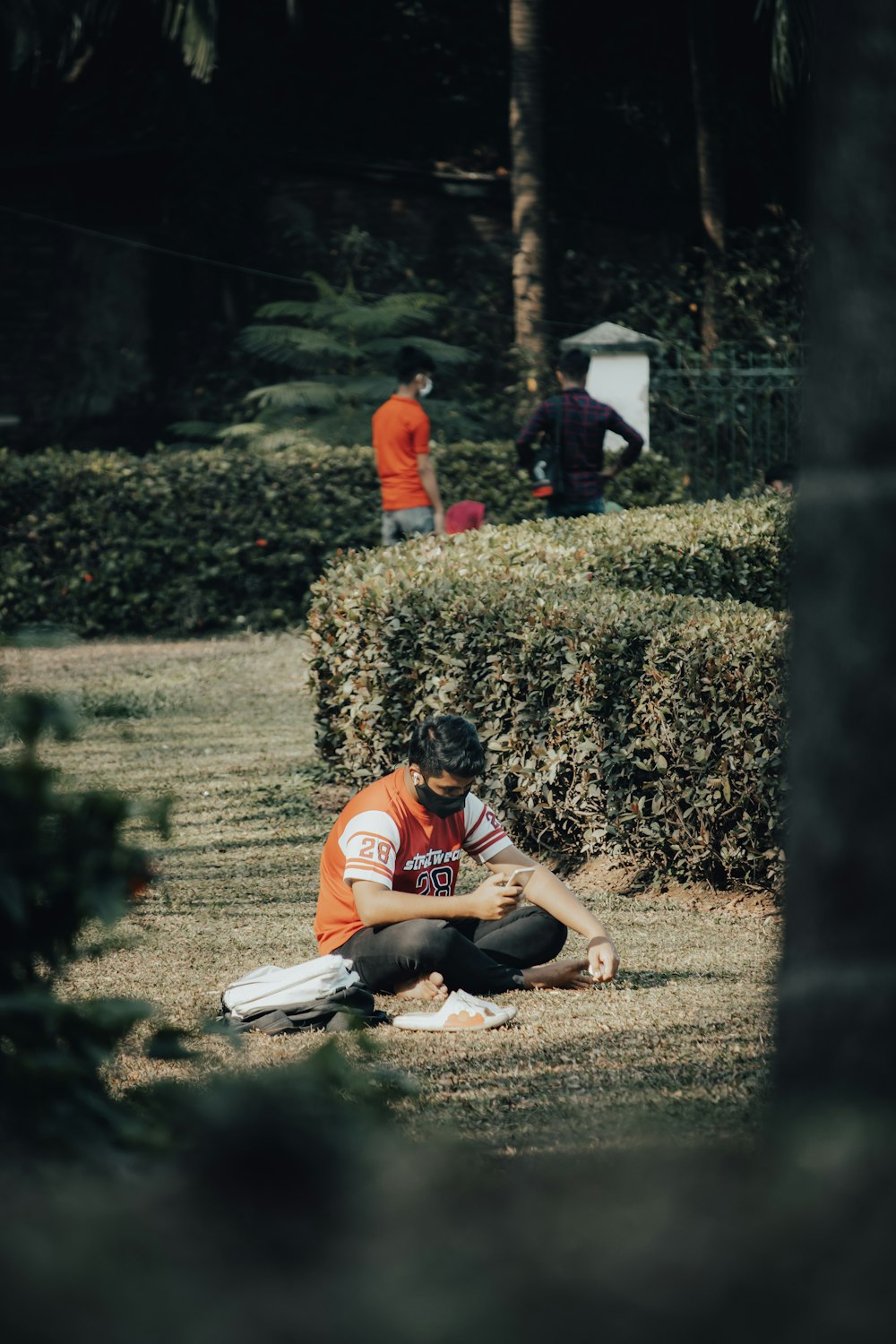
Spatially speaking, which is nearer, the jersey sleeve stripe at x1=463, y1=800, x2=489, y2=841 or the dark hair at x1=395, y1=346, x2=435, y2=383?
the jersey sleeve stripe at x1=463, y1=800, x2=489, y2=841

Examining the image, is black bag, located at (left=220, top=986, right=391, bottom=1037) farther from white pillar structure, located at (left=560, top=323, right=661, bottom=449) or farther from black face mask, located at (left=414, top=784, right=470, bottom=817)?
white pillar structure, located at (left=560, top=323, right=661, bottom=449)

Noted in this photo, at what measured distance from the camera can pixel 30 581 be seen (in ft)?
46.1

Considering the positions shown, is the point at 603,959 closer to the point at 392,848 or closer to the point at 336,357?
the point at 392,848

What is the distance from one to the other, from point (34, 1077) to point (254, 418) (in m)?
16.9

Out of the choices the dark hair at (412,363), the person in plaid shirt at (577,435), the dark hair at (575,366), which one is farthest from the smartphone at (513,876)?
the dark hair at (412,363)

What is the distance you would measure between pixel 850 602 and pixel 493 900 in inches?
133

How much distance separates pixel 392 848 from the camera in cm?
530

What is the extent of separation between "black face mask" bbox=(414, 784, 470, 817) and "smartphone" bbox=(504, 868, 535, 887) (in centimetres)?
28

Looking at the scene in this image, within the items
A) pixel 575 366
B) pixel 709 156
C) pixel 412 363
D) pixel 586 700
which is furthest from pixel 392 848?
pixel 709 156

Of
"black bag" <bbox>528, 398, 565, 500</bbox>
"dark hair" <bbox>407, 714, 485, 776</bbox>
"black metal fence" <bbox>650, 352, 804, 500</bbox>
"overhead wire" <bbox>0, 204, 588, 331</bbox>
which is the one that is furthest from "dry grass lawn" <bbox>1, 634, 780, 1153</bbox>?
"overhead wire" <bbox>0, 204, 588, 331</bbox>

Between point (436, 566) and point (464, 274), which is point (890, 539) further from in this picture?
point (464, 274)

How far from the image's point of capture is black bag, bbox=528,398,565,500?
11305mm

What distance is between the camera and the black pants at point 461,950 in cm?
530

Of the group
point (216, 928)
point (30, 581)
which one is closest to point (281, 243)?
point (30, 581)
